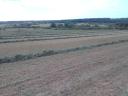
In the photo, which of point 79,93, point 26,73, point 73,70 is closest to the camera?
point 79,93

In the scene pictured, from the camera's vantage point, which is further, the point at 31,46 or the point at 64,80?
the point at 31,46

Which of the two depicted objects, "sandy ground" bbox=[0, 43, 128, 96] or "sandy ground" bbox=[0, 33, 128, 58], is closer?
"sandy ground" bbox=[0, 43, 128, 96]

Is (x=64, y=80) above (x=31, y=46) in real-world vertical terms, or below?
above

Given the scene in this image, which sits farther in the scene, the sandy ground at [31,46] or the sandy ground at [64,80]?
the sandy ground at [31,46]

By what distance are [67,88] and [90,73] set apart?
3.87 m

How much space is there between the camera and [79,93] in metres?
11.3

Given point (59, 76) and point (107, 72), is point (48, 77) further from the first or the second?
point (107, 72)

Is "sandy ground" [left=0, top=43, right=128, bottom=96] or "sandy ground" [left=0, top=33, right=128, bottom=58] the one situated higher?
"sandy ground" [left=0, top=43, right=128, bottom=96]

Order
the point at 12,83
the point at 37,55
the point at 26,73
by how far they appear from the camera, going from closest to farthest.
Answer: the point at 12,83 → the point at 26,73 → the point at 37,55

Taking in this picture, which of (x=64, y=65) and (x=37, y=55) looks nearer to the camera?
(x=64, y=65)

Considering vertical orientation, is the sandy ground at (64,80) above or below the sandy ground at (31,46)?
above

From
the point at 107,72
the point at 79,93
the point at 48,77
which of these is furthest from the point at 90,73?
the point at 79,93

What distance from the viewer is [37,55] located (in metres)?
24.3

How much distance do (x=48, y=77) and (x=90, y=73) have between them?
236cm
